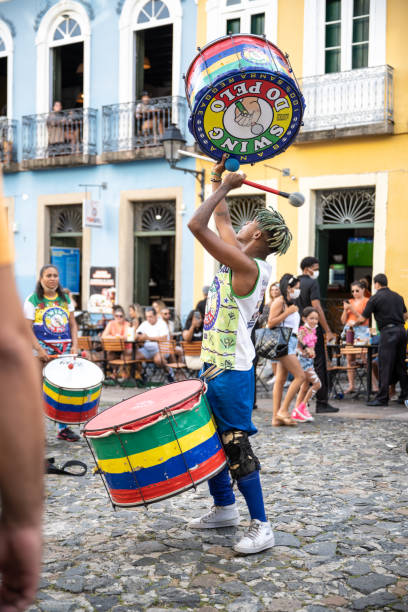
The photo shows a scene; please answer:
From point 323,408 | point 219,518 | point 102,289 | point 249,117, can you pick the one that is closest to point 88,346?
point 102,289

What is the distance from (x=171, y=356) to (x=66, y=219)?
7261 millimetres

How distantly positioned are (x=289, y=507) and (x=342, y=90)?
1084cm

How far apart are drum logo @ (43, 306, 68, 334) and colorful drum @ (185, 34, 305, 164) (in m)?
3.64

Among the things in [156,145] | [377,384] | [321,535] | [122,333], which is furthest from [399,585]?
[156,145]

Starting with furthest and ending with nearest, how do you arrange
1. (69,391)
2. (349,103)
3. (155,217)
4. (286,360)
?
(155,217) < (349,103) < (286,360) < (69,391)

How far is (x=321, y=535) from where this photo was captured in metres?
4.52

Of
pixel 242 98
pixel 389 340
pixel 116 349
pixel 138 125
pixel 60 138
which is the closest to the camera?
pixel 242 98

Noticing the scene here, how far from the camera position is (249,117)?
4129 mm

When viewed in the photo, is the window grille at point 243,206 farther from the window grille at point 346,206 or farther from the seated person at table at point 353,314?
the seated person at table at point 353,314

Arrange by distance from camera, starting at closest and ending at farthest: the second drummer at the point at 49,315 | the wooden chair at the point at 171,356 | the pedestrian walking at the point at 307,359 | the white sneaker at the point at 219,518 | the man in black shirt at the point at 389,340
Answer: the white sneaker at the point at 219,518
the second drummer at the point at 49,315
the pedestrian walking at the point at 307,359
the man in black shirt at the point at 389,340
the wooden chair at the point at 171,356

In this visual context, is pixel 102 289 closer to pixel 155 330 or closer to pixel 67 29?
pixel 155 330

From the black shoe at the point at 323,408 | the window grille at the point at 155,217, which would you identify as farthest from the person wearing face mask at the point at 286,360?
the window grille at the point at 155,217

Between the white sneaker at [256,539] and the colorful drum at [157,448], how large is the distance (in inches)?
20.3

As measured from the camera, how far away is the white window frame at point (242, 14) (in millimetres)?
15008
